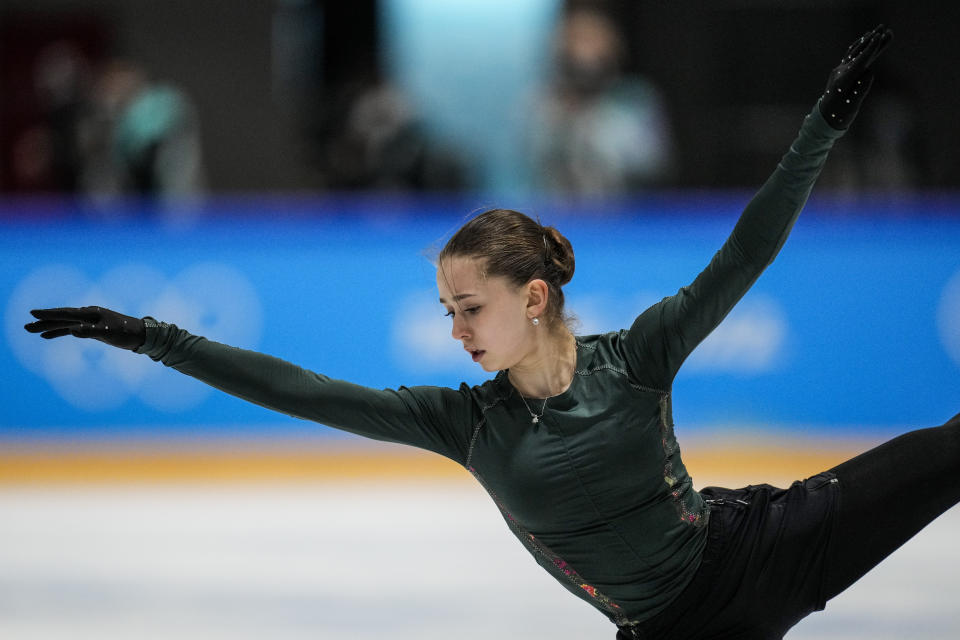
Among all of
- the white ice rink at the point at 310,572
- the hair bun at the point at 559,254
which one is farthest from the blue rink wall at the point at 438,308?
the hair bun at the point at 559,254

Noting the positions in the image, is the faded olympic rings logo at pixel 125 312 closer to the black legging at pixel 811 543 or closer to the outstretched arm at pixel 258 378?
the outstretched arm at pixel 258 378

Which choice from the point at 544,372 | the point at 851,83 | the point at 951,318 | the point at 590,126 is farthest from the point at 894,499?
the point at 590,126

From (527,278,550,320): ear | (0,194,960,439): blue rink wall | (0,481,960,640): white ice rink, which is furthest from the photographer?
(0,194,960,439): blue rink wall

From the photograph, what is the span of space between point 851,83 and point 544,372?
0.93 meters

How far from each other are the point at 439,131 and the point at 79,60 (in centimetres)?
343

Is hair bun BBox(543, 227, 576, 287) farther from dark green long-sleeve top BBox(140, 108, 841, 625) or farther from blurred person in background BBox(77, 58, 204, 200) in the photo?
blurred person in background BBox(77, 58, 204, 200)

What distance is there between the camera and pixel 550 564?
2727 mm

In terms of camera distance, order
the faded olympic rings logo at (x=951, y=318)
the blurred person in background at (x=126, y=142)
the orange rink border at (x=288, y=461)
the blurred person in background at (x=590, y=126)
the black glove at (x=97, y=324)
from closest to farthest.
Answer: the black glove at (x=97, y=324), the orange rink border at (x=288, y=461), the faded olympic rings logo at (x=951, y=318), the blurred person in background at (x=590, y=126), the blurred person in background at (x=126, y=142)

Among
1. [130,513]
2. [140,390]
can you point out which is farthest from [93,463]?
[130,513]

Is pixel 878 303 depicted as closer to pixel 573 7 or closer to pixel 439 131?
pixel 573 7

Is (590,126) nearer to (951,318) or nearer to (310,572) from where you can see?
(951,318)

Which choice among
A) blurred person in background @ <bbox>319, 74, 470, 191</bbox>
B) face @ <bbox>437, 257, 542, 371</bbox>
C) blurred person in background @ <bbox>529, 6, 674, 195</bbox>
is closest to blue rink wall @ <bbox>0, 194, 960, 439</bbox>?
blurred person in background @ <bbox>529, 6, 674, 195</bbox>

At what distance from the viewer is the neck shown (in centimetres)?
265

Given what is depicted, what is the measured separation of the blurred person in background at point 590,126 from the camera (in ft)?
23.3
